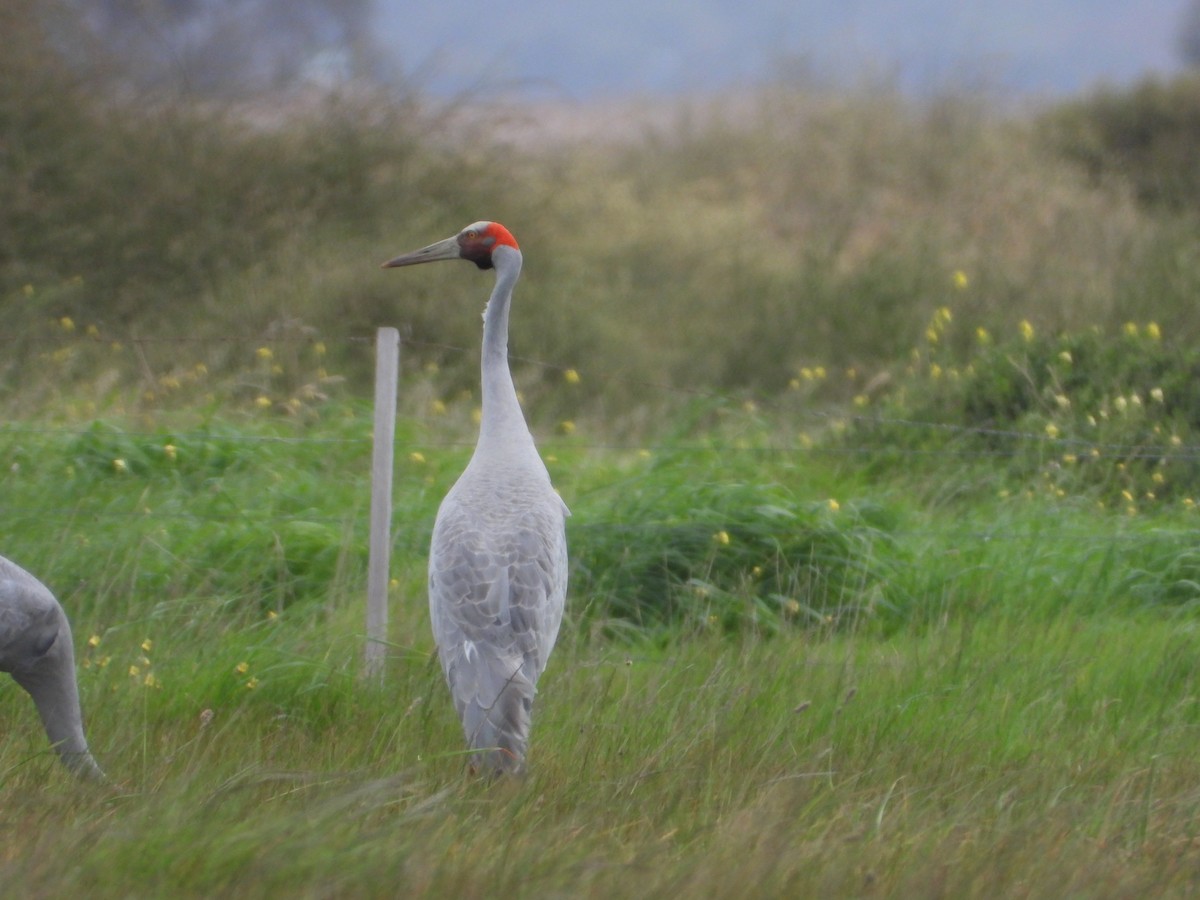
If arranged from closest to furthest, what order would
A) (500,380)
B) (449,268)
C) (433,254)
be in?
(500,380) → (433,254) → (449,268)

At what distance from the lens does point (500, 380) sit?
525cm

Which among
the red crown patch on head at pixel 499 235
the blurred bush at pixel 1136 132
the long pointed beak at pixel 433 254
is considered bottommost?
the blurred bush at pixel 1136 132

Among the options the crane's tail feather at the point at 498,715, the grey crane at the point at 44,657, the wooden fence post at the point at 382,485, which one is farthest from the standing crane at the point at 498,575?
the grey crane at the point at 44,657

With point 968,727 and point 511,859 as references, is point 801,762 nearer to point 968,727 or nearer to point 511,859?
point 968,727

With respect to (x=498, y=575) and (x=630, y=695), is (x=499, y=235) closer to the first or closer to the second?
(x=498, y=575)

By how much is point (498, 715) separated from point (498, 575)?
1.73 ft

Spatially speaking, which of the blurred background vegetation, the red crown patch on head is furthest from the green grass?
the blurred background vegetation

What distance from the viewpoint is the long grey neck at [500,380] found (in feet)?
17.0

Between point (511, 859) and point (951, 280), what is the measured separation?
1135 cm

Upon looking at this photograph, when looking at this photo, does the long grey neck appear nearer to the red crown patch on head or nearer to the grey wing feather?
the red crown patch on head

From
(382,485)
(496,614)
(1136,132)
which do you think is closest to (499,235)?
(382,485)

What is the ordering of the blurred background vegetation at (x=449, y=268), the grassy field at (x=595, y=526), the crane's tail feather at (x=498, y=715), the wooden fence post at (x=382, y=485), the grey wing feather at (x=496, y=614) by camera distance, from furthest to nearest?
1. the blurred background vegetation at (x=449, y=268)
2. the wooden fence post at (x=382, y=485)
3. the grey wing feather at (x=496, y=614)
4. the crane's tail feather at (x=498, y=715)
5. the grassy field at (x=595, y=526)

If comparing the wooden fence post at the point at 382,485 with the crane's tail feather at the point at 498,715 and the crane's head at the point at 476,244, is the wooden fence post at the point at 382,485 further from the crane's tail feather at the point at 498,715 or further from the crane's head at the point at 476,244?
the crane's tail feather at the point at 498,715

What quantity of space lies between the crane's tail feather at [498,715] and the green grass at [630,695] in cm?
11
